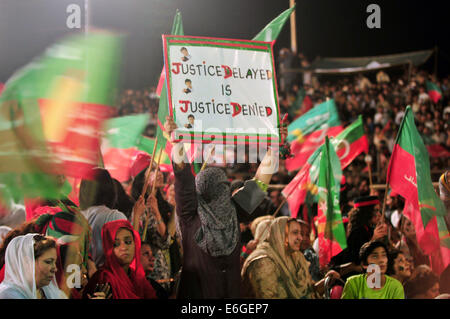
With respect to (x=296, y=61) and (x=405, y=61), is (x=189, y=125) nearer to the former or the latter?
(x=296, y=61)

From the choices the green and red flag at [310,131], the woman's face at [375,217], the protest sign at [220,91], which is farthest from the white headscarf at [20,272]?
the green and red flag at [310,131]

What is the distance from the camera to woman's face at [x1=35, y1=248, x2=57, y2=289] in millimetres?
3492

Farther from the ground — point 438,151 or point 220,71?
point 220,71

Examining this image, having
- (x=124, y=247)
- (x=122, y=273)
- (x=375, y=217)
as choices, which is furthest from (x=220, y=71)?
(x=375, y=217)

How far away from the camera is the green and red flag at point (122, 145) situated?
598 cm

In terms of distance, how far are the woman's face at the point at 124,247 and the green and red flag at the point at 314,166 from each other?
2182 mm

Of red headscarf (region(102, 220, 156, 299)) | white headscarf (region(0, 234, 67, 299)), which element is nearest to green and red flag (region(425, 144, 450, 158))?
red headscarf (region(102, 220, 156, 299))

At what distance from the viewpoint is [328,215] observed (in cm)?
524

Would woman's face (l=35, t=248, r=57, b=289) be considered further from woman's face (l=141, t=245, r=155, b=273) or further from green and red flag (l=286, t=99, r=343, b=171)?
green and red flag (l=286, t=99, r=343, b=171)

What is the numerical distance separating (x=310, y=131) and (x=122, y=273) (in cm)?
371

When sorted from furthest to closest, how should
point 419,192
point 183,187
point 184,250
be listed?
point 419,192, point 184,250, point 183,187

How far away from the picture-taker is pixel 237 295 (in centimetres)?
395

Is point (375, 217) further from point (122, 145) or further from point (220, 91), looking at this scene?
point (122, 145)
